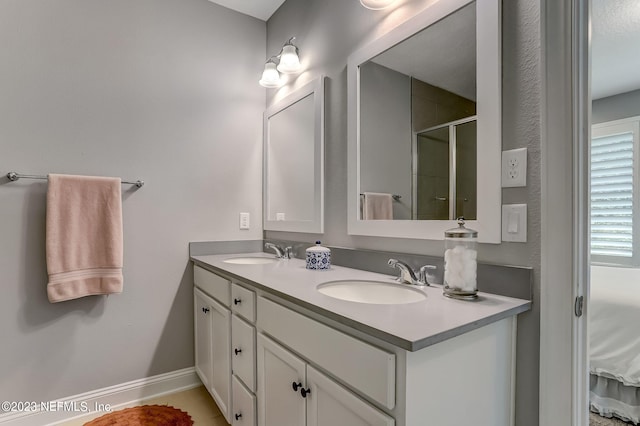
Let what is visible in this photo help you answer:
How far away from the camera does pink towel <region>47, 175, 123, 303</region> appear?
1.60m

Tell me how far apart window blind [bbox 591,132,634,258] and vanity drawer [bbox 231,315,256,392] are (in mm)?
3716

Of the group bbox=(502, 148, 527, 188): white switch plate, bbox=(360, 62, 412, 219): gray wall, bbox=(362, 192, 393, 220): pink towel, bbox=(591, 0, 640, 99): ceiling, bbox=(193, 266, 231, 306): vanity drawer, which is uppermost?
bbox=(591, 0, 640, 99): ceiling

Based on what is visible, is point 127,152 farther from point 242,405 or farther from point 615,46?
point 615,46

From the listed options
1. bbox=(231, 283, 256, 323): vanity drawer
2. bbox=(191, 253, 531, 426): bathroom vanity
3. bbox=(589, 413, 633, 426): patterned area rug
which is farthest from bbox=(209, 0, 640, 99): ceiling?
bbox=(589, 413, 633, 426): patterned area rug

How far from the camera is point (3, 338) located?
1.56 m

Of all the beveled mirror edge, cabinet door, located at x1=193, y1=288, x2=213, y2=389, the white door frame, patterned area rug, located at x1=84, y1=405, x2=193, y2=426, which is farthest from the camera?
cabinet door, located at x1=193, y1=288, x2=213, y2=389

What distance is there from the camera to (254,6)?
220cm

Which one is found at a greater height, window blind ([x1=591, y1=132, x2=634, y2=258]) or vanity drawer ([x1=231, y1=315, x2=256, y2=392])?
window blind ([x1=591, y1=132, x2=634, y2=258])

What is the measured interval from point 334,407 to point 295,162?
1.46m

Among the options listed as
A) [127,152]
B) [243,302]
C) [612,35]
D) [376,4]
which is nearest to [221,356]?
[243,302]

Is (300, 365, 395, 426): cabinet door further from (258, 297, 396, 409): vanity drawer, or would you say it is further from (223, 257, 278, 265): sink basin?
(223, 257, 278, 265): sink basin

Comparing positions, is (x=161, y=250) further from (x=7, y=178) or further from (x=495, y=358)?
(x=495, y=358)

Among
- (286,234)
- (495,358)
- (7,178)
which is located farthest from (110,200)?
(495,358)

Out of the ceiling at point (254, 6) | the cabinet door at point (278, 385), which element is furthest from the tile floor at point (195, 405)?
the ceiling at point (254, 6)
